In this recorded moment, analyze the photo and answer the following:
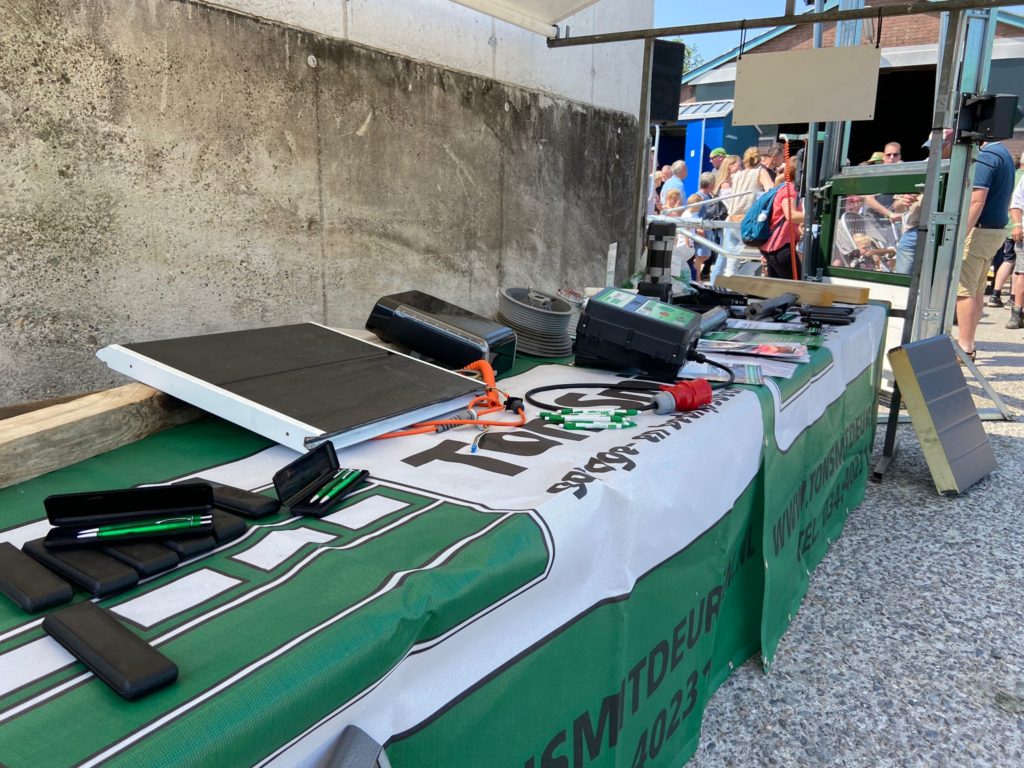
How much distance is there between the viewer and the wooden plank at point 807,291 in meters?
2.87

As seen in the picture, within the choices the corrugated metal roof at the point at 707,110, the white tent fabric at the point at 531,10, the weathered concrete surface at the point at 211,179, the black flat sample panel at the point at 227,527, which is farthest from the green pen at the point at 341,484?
the corrugated metal roof at the point at 707,110

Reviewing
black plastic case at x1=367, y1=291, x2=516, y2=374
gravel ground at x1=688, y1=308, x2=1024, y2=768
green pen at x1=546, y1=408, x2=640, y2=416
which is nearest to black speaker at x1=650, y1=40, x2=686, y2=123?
gravel ground at x1=688, y1=308, x2=1024, y2=768

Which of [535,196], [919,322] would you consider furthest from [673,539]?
[535,196]

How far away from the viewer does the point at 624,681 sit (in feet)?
3.72

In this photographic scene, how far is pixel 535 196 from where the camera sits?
13.4 feet

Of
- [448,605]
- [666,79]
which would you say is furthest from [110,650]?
[666,79]

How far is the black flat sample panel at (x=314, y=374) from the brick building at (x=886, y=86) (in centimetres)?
276

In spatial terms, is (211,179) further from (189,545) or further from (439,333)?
(189,545)

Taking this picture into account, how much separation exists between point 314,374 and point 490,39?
291 cm

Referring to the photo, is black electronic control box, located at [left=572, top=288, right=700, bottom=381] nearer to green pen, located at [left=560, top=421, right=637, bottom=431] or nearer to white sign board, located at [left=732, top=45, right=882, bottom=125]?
green pen, located at [left=560, top=421, right=637, bottom=431]

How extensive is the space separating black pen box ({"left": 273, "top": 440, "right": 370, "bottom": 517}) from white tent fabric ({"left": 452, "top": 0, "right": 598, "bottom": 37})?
2.49m

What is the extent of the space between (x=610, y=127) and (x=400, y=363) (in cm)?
388

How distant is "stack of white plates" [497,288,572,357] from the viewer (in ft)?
6.45

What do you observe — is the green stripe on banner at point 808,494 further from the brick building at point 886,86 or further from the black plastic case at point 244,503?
the brick building at point 886,86
